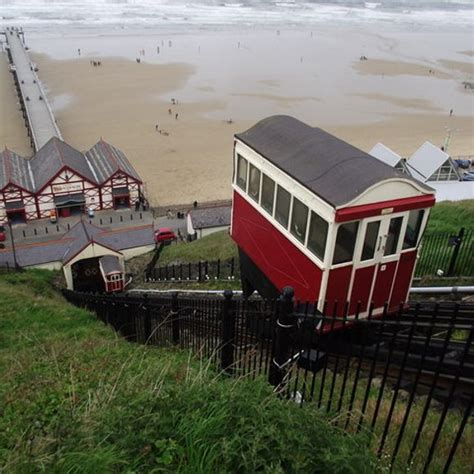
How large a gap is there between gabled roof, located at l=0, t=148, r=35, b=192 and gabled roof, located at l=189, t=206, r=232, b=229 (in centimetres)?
1018

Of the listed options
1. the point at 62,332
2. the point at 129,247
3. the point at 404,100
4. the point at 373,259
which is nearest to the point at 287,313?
the point at 373,259

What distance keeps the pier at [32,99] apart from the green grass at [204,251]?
746 inches

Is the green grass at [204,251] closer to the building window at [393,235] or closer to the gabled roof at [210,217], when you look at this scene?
the gabled roof at [210,217]

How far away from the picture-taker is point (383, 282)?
8070 mm

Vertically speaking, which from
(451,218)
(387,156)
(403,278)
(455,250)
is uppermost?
(403,278)

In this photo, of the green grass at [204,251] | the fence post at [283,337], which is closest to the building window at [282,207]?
the fence post at [283,337]

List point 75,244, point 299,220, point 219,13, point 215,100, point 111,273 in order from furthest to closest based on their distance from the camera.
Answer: point 219,13 < point 215,100 < point 75,244 < point 111,273 < point 299,220

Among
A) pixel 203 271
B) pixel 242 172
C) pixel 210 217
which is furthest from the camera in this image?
pixel 210 217

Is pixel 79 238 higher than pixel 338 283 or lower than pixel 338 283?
lower

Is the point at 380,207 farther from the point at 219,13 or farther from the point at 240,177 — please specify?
the point at 219,13

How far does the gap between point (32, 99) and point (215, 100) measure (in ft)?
60.2

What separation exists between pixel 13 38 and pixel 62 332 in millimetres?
73681

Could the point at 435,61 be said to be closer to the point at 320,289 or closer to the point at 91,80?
the point at 91,80

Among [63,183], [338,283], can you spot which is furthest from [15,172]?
[338,283]
